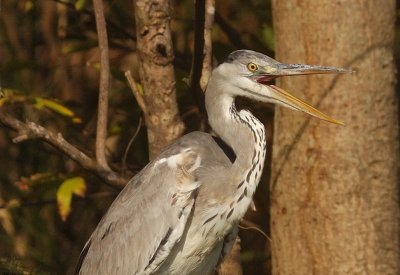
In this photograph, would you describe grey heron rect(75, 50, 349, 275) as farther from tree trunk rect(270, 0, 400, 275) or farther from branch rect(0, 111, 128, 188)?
tree trunk rect(270, 0, 400, 275)

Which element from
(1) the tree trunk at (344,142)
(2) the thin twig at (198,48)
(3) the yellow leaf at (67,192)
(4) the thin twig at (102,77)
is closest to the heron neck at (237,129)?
(2) the thin twig at (198,48)

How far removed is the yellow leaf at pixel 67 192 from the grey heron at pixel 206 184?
63cm

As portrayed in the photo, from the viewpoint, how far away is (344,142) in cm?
430

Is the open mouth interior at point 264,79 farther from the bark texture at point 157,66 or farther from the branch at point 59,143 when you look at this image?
the branch at point 59,143

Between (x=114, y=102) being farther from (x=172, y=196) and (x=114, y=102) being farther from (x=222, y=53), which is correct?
(x=172, y=196)

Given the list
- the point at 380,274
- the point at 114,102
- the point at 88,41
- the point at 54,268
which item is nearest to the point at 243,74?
the point at 380,274

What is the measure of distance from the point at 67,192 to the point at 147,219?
885 millimetres

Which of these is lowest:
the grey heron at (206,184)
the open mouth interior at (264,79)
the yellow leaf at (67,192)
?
the yellow leaf at (67,192)

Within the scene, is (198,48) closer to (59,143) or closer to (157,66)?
(157,66)

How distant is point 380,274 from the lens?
437 centimetres

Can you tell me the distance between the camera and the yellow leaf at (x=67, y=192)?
4.46 m

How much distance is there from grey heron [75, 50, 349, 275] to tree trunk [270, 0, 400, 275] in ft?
1.89

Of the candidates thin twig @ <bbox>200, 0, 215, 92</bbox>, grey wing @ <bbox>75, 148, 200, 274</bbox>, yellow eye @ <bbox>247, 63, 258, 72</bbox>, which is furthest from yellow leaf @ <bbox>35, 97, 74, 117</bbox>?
yellow eye @ <bbox>247, 63, 258, 72</bbox>

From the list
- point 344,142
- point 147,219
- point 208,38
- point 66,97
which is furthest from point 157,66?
point 66,97
